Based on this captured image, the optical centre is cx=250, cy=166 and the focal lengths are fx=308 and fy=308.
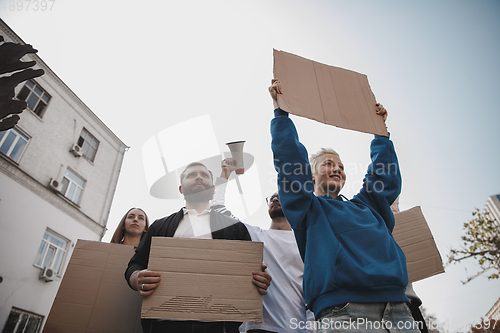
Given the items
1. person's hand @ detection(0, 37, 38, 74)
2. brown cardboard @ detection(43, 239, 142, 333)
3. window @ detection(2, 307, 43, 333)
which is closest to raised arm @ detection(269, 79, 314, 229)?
brown cardboard @ detection(43, 239, 142, 333)

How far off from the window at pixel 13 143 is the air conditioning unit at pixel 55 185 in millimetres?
994

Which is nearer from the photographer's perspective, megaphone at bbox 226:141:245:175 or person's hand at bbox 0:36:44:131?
person's hand at bbox 0:36:44:131

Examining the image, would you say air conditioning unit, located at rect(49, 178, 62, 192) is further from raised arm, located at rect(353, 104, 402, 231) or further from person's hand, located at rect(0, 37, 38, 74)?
raised arm, located at rect(353, 104, 402, 231)

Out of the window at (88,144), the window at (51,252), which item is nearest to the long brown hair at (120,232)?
the window at (51,252)

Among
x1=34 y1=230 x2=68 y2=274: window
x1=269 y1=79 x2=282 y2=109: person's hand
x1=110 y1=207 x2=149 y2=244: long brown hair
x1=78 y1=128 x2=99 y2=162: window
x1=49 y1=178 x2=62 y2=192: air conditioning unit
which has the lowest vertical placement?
x1=110 y1=207 x2=149 y2=244: long brown hair

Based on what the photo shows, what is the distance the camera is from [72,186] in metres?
9.70

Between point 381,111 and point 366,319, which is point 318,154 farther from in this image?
point 366,319

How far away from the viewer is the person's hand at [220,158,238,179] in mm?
2912

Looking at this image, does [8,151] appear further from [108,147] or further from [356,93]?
[356,93]

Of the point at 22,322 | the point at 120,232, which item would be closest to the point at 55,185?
the point at 22,322

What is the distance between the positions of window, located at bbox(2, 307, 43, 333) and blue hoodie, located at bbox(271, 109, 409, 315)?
332 inches

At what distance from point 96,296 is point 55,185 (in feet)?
26.7

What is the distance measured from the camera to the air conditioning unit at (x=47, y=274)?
25.8 feet

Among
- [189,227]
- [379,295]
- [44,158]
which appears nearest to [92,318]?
[189,227]
